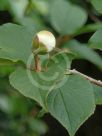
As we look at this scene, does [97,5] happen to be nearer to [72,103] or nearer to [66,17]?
[72,103]

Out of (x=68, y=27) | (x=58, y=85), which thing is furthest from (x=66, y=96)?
(x=68, y=27)

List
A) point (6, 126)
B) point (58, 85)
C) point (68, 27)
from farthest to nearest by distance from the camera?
point (6, 126)
point (68, 27)
point (58, 85)

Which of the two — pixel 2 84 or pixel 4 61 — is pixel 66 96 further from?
pixel 2 84

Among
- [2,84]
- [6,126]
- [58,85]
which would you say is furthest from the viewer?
[6,126]

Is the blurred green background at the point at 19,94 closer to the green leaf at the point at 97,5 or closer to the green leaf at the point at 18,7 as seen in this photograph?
the green leaf at the point at 18,7

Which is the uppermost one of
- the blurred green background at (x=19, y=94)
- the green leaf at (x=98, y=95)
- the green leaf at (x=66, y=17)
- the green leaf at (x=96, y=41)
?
the green leaf at (x=96, y=41)

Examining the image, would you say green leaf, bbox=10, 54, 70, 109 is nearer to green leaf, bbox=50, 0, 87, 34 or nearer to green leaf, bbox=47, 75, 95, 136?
green leaf, bbox=47, 75, 95, 136

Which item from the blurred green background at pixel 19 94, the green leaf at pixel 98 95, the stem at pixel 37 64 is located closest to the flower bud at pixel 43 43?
the stem at pixel 37 64
